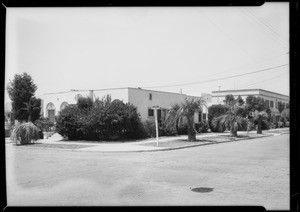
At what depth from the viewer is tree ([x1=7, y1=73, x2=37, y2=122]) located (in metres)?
35.0

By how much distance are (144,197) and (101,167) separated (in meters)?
5.02

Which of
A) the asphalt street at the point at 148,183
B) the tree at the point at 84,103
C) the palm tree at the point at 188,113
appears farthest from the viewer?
the tree at the point at 84,103

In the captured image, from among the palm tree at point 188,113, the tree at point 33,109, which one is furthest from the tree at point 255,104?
the tree at point 33,109

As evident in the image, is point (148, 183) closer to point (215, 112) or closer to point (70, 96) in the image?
point (70, 96)

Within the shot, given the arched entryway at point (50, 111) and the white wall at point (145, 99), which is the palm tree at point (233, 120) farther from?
the arched entryway at point (50, 111)

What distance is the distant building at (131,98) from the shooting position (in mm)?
29250

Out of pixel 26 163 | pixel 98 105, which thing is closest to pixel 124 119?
pixel 98 105

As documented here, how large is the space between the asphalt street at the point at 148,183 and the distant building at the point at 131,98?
52.1ft

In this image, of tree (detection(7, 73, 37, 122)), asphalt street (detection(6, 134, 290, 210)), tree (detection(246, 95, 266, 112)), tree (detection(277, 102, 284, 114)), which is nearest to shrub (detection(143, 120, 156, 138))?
asphalt street (detection(6, 134, 290, 210))

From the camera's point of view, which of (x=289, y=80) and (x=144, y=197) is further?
(x=144, y=197)

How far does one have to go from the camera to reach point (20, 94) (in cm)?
3491

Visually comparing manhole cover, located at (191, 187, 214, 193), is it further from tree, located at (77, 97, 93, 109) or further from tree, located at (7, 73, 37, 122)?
tree, located at (7, 73, 37, 122)

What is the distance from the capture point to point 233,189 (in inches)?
325
